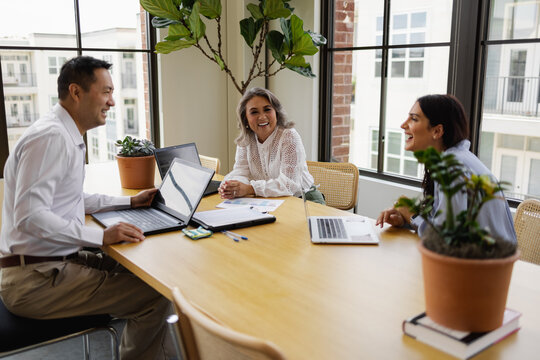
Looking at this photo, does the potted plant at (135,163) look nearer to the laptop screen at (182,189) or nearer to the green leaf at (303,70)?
the laptop screen at (182,189)

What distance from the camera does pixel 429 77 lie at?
3.77 metres

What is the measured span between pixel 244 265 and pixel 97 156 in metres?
3.30

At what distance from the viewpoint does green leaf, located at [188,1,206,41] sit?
379cm

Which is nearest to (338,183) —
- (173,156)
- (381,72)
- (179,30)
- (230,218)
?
(173,156)

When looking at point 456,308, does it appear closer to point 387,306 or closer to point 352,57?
point 387,306

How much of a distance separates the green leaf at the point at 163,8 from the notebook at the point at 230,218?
217 centimetres

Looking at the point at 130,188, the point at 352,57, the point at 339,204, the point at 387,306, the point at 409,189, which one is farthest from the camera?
the point at 352,57

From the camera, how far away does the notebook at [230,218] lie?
2080mm

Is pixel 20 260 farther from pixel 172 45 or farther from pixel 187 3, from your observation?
pixel 187 3

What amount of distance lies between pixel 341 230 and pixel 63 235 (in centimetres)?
105

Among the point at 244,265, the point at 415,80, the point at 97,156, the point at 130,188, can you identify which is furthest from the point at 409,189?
the point at 97,156

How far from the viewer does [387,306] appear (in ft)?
4.43

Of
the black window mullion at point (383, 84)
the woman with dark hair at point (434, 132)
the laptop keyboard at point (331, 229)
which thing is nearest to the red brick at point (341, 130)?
the black window mullion at point (383, 84)

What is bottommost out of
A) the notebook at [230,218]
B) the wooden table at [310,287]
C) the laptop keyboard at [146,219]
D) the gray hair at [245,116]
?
the wooden table at [310,287]
